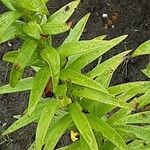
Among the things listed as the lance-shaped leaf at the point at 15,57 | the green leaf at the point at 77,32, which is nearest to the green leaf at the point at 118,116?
the green leaf at the point at 77,32

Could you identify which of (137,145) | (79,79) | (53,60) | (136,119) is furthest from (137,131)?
(53,60)

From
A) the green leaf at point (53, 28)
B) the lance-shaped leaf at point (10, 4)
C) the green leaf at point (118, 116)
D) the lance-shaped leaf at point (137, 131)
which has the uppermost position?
the lance-shaped leaf at point (10, 4)

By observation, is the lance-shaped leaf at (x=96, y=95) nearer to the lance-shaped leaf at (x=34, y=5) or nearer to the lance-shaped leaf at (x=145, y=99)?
the lance-shaped leaf at (x=145, y=99)

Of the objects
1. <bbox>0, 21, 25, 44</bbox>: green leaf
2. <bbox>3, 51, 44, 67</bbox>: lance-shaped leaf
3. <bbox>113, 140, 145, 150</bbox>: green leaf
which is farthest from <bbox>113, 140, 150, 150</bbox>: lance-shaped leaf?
<bbox>0, 21, 25, 44</bbox>: green leaf

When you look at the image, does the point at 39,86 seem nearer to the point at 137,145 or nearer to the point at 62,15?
the point at 62,15

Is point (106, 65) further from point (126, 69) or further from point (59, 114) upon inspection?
point (126, 69)

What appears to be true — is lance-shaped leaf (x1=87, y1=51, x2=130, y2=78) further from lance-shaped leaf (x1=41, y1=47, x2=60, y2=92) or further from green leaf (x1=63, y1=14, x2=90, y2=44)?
lance-shaped leaf (x1=41, y1=47, x2=60, y2=92)

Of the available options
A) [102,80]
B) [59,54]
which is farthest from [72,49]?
[102,80]
